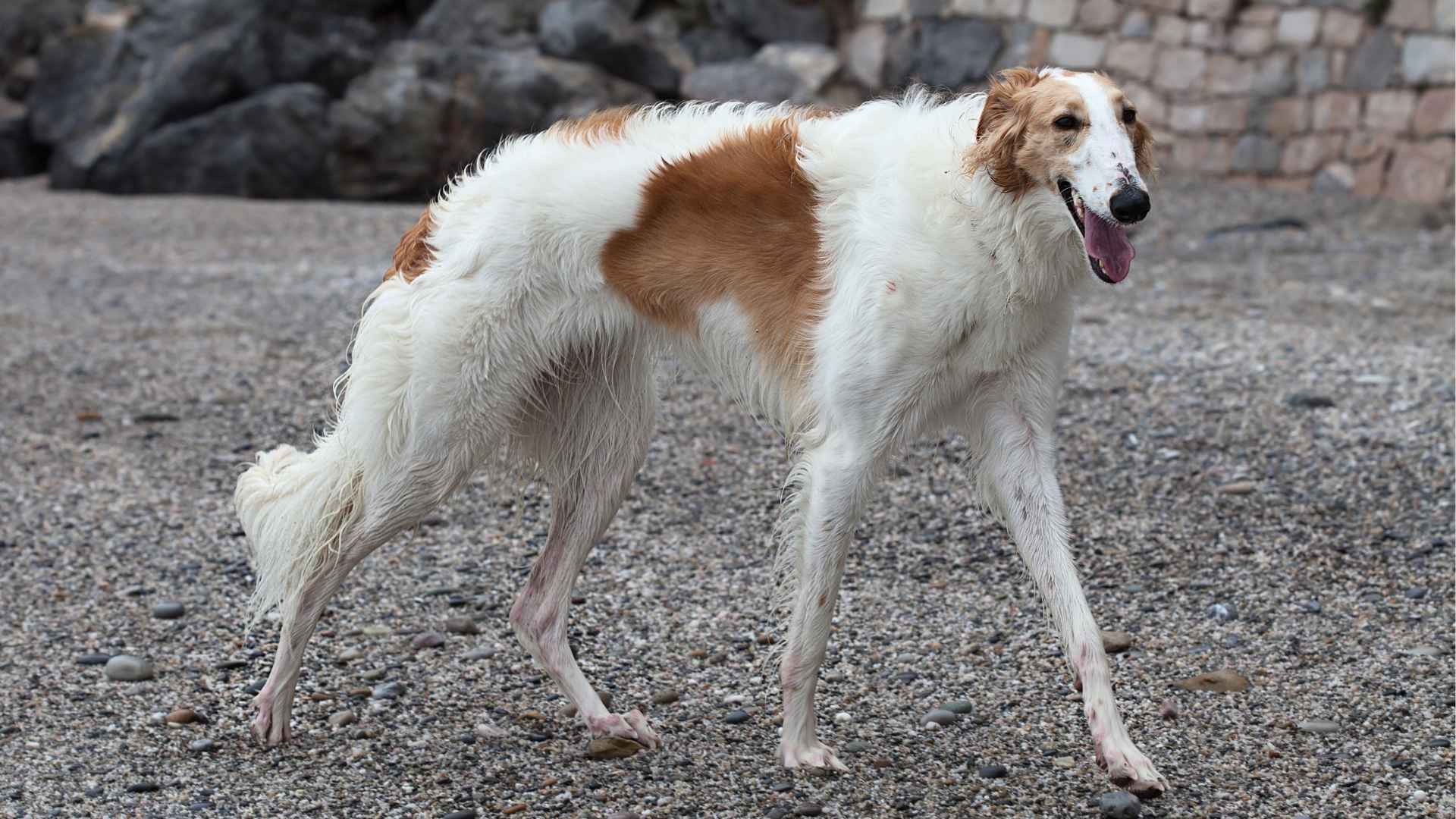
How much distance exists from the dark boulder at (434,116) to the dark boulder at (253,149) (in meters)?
0.22

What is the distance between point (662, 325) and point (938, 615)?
1442 millimetres

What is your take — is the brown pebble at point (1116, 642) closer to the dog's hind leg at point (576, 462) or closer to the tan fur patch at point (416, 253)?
the dog's hind leg at point (576, 462)

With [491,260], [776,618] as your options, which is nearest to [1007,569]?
[776,618]

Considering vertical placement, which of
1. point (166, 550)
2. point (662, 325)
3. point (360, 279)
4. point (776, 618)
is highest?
point (662, 325)

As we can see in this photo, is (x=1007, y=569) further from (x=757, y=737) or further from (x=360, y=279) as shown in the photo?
(x=360, y=279)

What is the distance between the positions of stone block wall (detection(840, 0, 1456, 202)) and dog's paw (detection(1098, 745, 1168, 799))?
10.6m

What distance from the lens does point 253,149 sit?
47.8ft

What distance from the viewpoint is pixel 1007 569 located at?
4973 mm

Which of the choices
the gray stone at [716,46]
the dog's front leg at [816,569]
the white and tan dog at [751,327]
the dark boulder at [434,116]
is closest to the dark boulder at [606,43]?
the gray stone at [716,46]

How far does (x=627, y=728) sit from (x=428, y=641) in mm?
890

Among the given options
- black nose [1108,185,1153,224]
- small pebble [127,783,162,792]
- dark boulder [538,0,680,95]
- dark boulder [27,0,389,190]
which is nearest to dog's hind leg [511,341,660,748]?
small pebble [127,783,162,792]

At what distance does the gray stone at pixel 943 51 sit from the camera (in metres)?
15.3

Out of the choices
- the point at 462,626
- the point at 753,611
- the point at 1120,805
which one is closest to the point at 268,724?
the point at 462,626

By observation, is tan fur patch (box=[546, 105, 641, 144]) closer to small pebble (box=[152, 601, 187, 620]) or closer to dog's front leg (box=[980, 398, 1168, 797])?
dog's front leg (box=[980, 398, 1168, 797])
